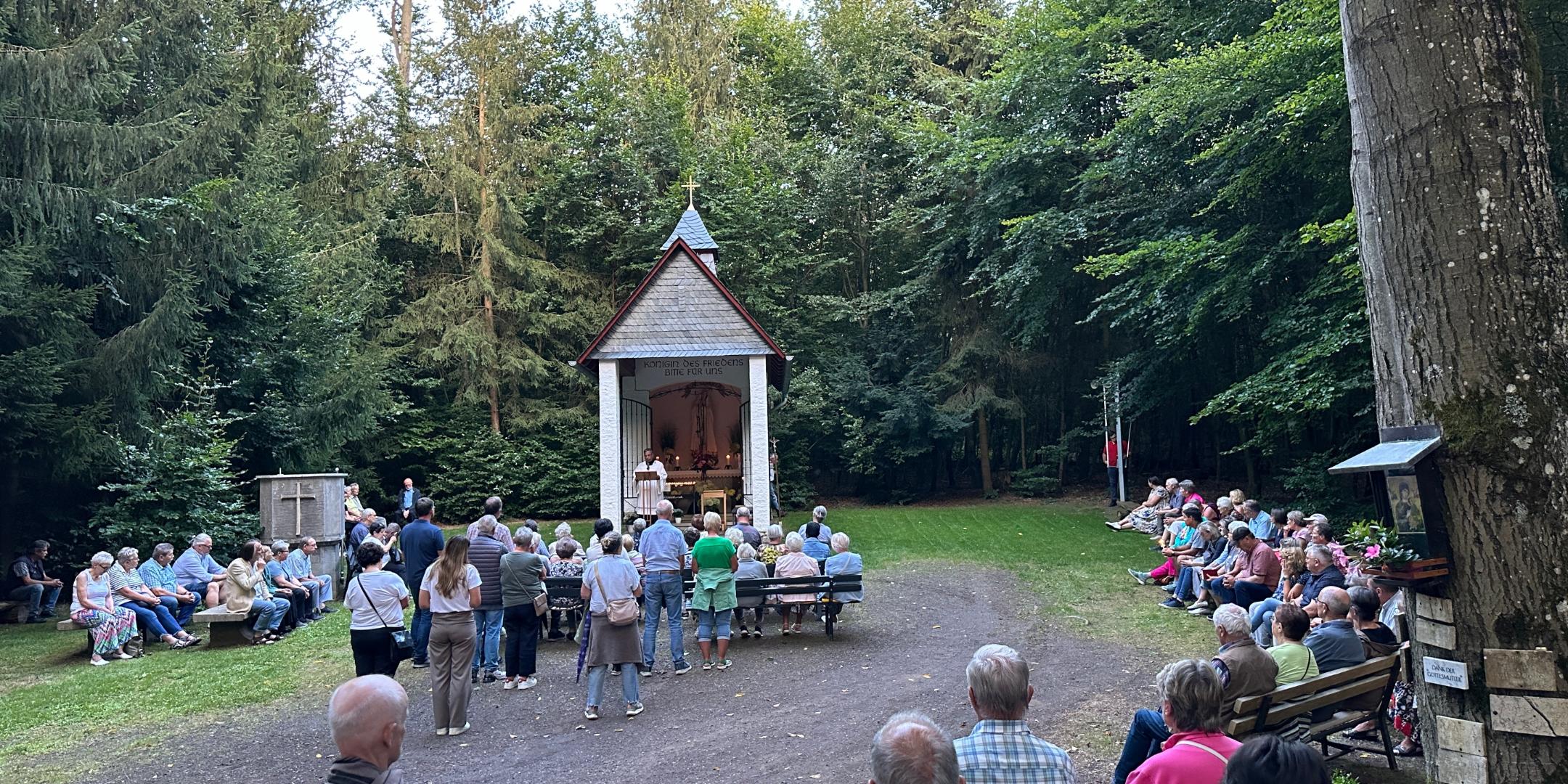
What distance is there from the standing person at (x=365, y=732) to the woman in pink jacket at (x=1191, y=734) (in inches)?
95.6

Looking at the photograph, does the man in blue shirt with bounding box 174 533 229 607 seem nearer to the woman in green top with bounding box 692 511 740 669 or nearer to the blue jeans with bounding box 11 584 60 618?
Answer: the blue jeans with bounding box 11 584 60 618

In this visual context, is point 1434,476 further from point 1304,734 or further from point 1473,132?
point 1304,734

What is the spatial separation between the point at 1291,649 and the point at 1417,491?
6.45 ft

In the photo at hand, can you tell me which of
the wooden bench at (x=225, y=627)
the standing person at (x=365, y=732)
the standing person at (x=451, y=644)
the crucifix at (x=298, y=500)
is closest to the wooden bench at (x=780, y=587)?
the standing person at (x=451, y=644)

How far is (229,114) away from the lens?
639 inches

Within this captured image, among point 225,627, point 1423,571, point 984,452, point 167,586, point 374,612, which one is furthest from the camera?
point 984,452

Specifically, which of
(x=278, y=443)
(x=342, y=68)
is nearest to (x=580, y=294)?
(x=342, y=68)

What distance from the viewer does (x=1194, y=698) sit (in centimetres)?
345

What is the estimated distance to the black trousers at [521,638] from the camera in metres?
8.44

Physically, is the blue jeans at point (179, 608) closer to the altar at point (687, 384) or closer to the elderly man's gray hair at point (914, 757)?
the altar at point (687, 384)

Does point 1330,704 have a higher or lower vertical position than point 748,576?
lower

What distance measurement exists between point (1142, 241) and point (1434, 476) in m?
15.0

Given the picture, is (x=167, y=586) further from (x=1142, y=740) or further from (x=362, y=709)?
(x=1142, y=740)

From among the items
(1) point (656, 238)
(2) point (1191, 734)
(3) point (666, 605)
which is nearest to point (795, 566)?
(3) point (666, 605)
